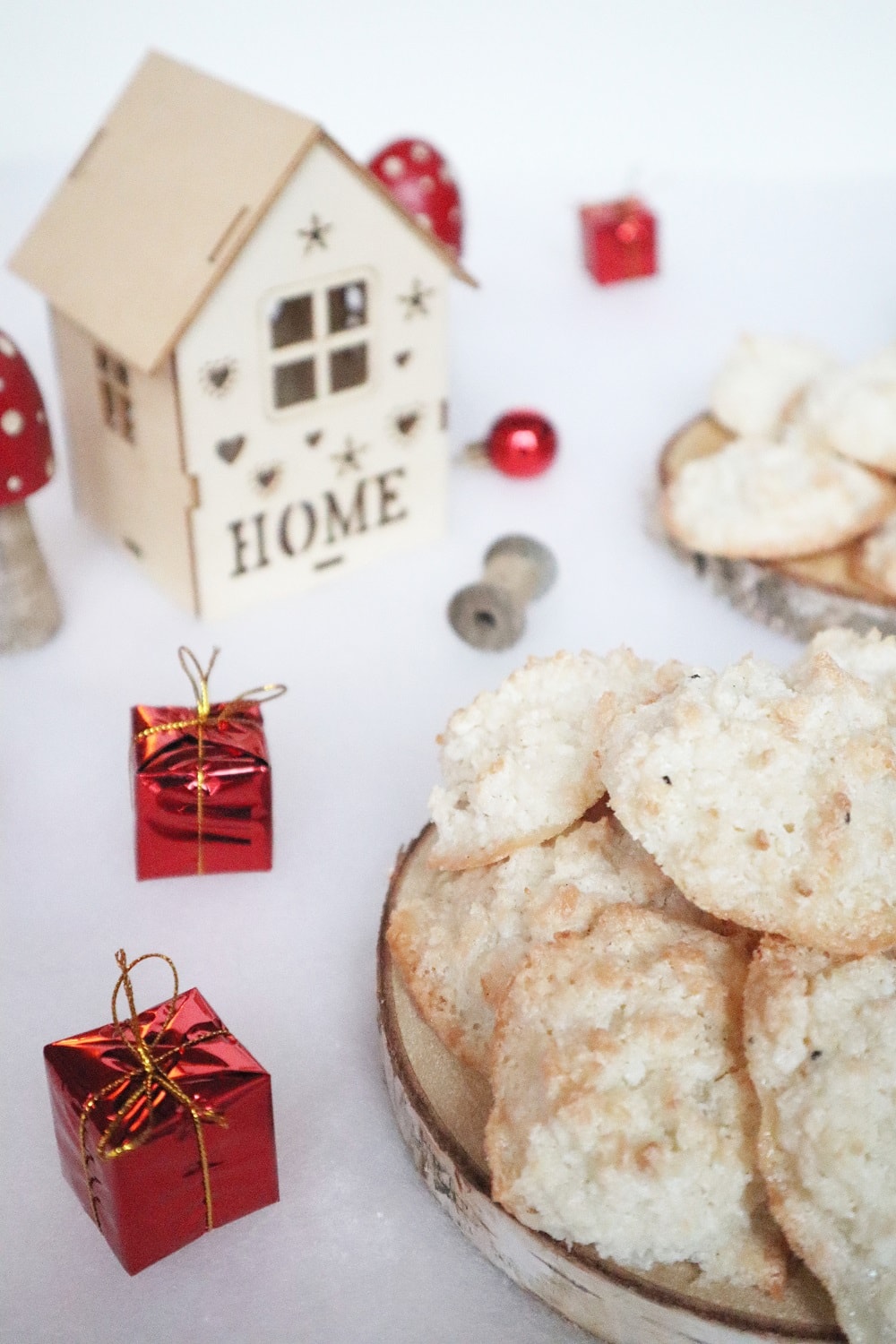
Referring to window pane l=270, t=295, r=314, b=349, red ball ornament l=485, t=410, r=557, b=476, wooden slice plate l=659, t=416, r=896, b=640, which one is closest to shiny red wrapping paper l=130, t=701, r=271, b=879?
window pane l=270, t=295, r=314, b=349

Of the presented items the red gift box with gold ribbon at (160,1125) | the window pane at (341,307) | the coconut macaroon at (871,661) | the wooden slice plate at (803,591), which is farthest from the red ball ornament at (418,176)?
the red gift box with gold ribbon at (160,1125)

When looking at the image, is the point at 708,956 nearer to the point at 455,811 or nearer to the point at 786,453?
the point at 455,811

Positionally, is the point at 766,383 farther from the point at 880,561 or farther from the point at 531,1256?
the point at 531,1256

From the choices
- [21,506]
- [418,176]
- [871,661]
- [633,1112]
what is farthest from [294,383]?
[633,1112]

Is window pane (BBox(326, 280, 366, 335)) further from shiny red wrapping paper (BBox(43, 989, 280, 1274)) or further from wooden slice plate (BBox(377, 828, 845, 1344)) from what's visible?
shiny red wrapping paper (BBox(43, 989, 280, 1274))

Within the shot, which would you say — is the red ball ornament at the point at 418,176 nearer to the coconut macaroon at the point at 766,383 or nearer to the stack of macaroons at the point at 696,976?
the coconut macaroon at the point at 766,383

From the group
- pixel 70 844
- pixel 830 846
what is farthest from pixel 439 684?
pixel 830 846

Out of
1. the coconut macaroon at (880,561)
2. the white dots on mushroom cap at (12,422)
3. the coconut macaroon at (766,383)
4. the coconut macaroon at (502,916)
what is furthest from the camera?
the coconut macaroon at (766,383)

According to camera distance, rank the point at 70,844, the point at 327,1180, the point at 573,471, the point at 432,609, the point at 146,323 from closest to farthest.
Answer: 1. the point at 327,1180
2. the point at 70,844
3. the point at 146,323
4. the point at 432,609
5. the point at 573,471
